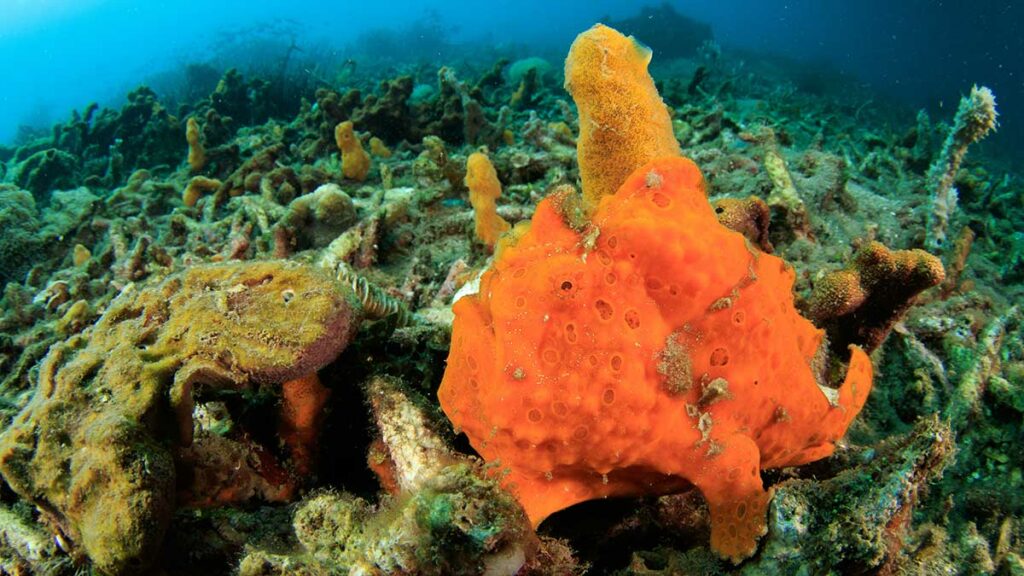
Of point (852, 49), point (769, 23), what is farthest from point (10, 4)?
point (852, 49)

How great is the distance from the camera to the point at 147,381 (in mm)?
1963

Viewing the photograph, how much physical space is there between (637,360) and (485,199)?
291cm

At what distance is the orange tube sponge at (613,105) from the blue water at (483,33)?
3258cm

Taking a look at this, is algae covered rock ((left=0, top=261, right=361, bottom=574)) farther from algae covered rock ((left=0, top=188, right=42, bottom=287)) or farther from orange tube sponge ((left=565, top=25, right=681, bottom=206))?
algae covered rock ((left=0, top=188, right=42, bottom=287))

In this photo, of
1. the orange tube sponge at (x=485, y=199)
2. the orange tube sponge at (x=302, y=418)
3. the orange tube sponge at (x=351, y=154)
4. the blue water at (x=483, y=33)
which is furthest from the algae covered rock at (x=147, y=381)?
the blue water at (x=483, y=33)

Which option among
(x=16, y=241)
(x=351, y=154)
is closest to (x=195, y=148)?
(x=16, y=241)

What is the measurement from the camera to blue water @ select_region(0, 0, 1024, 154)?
157 ft

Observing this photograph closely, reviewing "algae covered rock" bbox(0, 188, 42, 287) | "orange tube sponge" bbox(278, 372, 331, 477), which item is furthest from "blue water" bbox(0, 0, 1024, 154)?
"orange tube sponge" bbox(278, 372, 331, 477)

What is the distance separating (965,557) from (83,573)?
3.34 metres

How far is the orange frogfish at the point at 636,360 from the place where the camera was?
1853mm

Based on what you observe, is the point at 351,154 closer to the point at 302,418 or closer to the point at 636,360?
the point at 302,418

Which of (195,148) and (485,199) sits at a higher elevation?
(485,199)

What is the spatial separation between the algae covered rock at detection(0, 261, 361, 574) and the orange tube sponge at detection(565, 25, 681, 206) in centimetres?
171

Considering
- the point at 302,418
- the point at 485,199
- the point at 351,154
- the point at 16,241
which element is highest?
the point at 302,418
